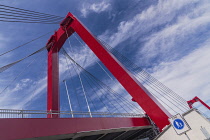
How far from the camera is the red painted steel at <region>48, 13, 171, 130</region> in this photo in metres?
12.0

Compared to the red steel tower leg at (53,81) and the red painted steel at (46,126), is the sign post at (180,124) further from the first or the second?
the red steel tower leg at (53,81)

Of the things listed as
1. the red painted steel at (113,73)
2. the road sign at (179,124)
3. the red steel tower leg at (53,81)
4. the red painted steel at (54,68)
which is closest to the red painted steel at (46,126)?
the red painted steel at (113,73)

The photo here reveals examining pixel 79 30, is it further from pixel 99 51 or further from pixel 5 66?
pixel 5 66

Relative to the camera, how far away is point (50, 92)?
1537cm

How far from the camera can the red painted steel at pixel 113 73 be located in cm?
1204

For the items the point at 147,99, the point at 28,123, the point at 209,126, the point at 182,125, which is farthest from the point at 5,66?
the point at 209,126

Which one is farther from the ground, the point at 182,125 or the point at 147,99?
the point at 147,99

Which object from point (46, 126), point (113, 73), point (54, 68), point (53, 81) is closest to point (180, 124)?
point (46, 126)

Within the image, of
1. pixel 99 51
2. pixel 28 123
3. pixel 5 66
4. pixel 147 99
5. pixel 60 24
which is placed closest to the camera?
pixel 28 123

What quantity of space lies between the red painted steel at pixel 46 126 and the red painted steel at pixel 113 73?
12.5ft

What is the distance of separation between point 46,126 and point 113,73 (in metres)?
8.51

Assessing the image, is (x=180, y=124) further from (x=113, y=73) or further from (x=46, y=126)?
(x=113, y=73)

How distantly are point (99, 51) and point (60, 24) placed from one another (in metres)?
6.93

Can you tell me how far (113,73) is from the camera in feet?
46.4
